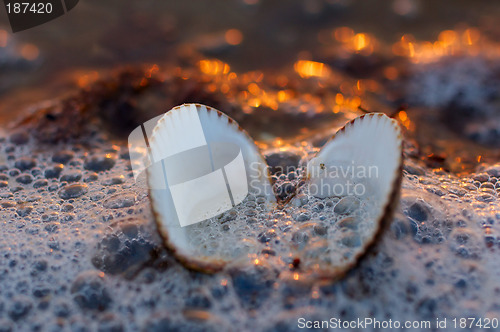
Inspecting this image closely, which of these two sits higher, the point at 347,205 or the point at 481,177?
the point at 347,205

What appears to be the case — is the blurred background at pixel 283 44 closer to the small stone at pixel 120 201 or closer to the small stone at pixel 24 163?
the small stone at pixel 24 163

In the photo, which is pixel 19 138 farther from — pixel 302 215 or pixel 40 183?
pixel 302 215

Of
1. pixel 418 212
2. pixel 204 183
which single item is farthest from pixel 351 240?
pixel 204 183

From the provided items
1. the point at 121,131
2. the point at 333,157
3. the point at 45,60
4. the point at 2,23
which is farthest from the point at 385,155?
the point at 2,23

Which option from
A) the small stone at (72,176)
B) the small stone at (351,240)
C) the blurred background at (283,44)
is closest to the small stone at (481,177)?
the blurred background at (283,44)

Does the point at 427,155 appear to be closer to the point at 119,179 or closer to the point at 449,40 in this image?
the point at 449,40

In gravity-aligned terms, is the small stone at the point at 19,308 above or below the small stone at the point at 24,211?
below
